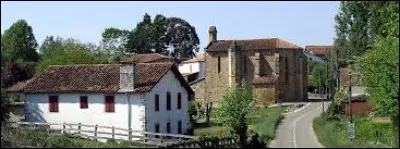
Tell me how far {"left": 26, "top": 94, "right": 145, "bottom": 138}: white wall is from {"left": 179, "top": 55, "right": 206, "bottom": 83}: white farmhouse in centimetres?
5569

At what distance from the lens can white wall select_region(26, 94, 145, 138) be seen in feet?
→ 160

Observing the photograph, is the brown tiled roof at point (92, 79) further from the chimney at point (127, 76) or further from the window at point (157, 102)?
the window at point (157, 102)

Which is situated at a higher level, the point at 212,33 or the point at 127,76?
the point at 212,33

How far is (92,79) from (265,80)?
127ft

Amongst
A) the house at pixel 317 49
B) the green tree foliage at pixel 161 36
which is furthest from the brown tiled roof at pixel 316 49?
the green tree foliage at pixel 161 36

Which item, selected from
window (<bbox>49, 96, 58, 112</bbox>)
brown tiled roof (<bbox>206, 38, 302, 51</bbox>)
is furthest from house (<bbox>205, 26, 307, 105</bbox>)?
window (<bbox>49, 96, 58, 112</bbox>)

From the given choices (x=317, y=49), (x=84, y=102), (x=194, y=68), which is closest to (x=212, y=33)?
(x=194, y=68)

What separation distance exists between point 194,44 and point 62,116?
87.5 meters

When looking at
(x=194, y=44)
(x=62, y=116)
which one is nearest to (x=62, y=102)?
(x=62, y=116)

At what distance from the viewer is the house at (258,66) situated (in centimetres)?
8812

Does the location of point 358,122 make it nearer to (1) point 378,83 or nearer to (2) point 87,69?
(1) point 378,83

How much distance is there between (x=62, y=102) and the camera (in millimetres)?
51375

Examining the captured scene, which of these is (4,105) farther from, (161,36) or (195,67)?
(161,36)

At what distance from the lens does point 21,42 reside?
116 metres
